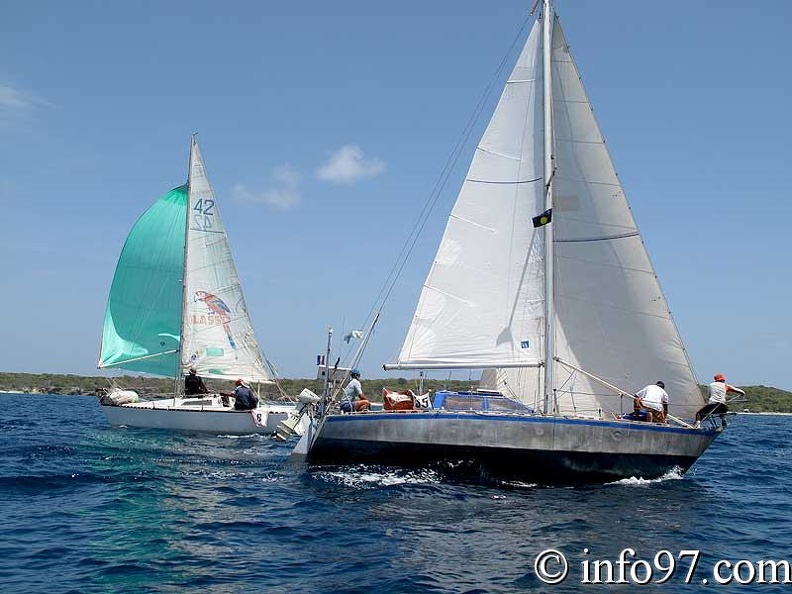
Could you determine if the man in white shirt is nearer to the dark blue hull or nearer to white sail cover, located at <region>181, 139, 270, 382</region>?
the dark blue hull

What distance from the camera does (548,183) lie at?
62.1 ft

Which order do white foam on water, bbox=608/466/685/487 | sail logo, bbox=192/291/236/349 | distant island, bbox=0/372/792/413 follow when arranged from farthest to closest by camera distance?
1. distant island, bbox=0/372/792/413
2. sail logo, bbox=192/291/236/349
3. white foam on water, bbox=608/466/685/487

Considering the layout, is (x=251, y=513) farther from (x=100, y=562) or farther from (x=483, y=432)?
(x=483, y=432)

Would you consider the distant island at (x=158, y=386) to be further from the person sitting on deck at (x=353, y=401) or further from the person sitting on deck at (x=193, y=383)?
the person sitting on deck at (x=353, y=401)

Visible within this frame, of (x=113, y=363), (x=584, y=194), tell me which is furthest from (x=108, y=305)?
(x=584, y=194)

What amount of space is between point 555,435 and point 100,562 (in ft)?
34.4

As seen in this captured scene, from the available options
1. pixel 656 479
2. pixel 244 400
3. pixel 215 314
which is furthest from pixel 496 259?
pixel 215 314

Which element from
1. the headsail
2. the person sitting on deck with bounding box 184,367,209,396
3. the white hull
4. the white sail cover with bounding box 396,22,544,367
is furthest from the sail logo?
the headsail

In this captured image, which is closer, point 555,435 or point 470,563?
point 470,563

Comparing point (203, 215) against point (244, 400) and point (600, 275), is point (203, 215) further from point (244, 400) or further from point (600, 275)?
point (600, 275)

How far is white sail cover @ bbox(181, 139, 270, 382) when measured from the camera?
34875 millimetres

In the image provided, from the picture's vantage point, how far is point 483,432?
1695 cm

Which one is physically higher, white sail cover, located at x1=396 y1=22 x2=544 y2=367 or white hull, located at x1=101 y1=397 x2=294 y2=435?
white sail cover, located at x1=396 y1=22 x2=544 y2=367

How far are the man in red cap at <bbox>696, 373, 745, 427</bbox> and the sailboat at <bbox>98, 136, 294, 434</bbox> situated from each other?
21186mm
